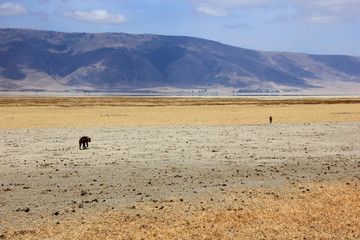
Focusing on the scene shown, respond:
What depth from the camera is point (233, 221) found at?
9.34 metres

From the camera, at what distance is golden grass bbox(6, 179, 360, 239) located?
28.1 feet

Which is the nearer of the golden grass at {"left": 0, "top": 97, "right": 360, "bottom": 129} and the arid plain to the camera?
the arid plain

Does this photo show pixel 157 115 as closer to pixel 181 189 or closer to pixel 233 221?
pixel 181 189

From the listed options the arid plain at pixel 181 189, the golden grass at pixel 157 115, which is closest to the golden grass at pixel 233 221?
the arid plain at pixel 181 189

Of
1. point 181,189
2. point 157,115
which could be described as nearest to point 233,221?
point 181,189

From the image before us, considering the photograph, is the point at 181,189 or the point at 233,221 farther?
the point at 181,189

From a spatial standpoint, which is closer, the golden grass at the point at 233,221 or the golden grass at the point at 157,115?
the golden grass at the point at 233,221

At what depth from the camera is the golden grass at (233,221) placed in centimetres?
858

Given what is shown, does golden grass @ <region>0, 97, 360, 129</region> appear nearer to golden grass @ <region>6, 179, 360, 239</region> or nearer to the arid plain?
the arid plain


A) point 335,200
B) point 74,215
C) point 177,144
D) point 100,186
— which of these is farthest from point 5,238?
point 177,144

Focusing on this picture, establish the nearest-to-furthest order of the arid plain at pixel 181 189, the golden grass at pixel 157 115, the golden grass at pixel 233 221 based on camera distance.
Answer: the golden grass at pixel 233 221 → the arid plain at pixel 181 189 → the golden grass at pixel 157 115

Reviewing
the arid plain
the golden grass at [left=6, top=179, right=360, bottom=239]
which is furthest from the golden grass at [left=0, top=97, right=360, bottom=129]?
the golden grass at [left=6, top=179, right=360, bottom=239]

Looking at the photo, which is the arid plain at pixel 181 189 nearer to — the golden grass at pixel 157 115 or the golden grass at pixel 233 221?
the golden grass at pixel 233 221

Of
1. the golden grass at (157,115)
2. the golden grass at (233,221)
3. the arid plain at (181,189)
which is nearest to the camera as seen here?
the golden grass at (233,221)
